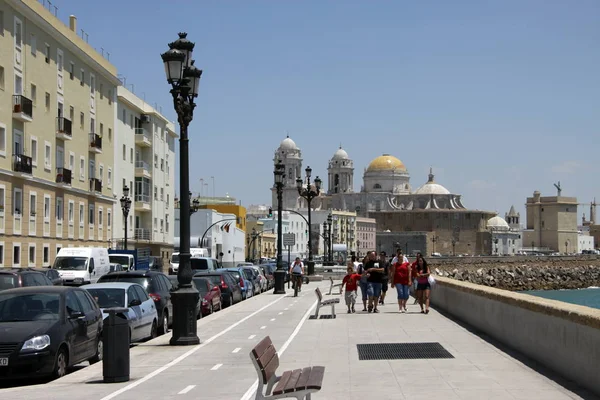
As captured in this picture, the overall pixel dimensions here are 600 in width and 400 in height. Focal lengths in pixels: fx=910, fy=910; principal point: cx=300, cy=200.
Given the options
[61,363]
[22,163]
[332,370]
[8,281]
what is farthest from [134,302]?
[22,163]

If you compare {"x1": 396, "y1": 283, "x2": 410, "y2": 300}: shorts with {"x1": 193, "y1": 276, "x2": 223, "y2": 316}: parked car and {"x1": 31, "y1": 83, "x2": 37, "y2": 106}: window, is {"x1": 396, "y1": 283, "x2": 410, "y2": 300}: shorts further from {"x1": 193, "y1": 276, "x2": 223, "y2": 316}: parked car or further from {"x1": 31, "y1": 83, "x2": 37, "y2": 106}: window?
{"x1": 31, "y1": 83, "x2": 37, "y2": 106}: window

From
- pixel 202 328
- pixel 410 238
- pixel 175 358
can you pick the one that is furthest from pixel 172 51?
pixel 410 238

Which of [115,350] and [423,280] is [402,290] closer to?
[423,280]

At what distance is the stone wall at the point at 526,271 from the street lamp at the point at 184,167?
89.6 m

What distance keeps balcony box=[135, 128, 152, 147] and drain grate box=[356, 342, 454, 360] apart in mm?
50436

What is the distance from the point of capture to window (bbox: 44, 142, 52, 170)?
4481cm

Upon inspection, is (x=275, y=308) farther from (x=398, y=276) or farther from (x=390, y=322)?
(x=390, y=322)

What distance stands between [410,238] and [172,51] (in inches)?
7254

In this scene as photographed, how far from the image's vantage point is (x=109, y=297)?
18078 mm

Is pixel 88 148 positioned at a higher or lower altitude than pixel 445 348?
higher

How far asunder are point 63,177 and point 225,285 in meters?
18.2

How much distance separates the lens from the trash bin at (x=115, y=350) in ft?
40.5

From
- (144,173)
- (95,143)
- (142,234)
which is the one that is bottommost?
(142,234)

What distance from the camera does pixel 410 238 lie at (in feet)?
653
